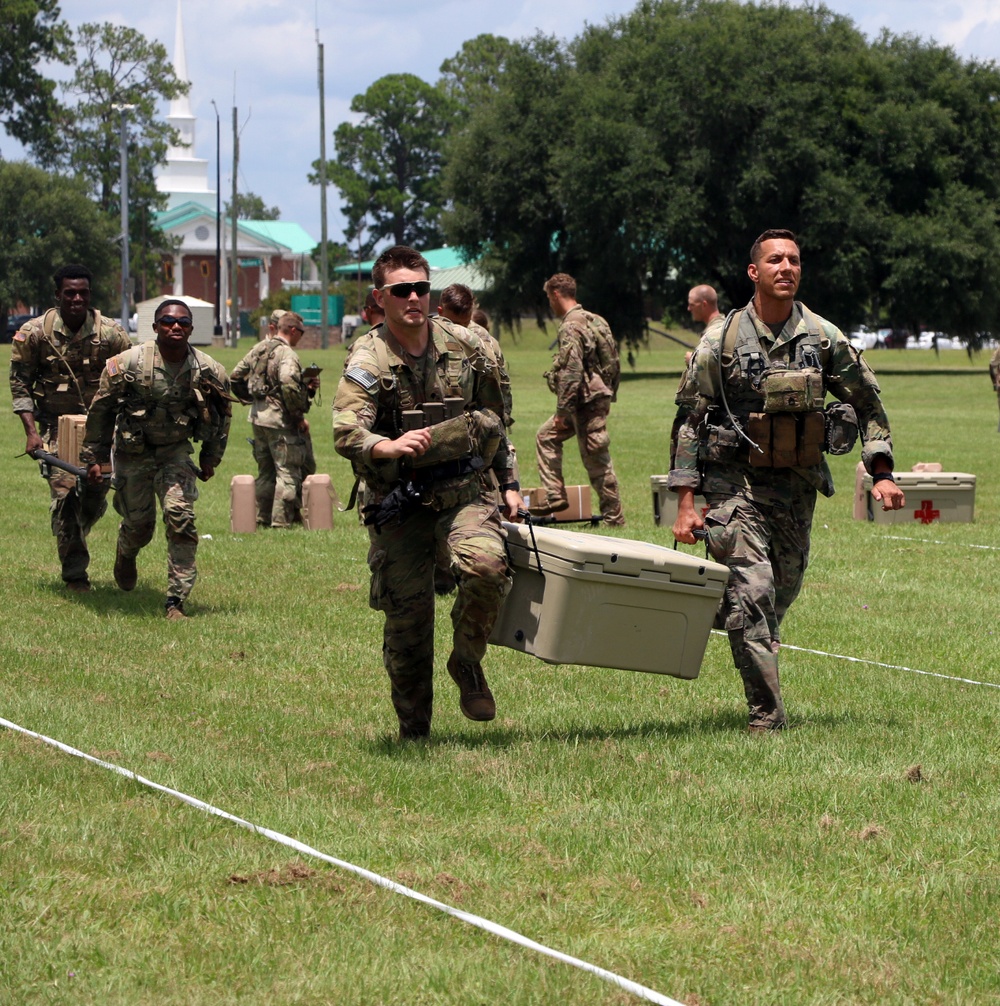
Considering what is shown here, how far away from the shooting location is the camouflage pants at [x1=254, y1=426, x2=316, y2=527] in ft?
53.9

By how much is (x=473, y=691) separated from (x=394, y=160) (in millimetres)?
127537

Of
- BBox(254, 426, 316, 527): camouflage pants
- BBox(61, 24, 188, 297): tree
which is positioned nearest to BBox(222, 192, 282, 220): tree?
BBox(61, 24, 188, 297): tree

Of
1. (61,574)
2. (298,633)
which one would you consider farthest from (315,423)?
(298,633)

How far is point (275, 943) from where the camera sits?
479 cm

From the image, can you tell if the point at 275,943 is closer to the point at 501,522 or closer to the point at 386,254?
the point at 501,522

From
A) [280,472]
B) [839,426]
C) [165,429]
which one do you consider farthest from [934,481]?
[839,426]

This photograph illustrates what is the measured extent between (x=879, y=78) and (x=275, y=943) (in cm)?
5605

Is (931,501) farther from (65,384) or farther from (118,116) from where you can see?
(118,116)

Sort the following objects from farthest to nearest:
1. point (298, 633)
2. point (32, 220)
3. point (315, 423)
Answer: point (32, 220), point (315, 423), point (298, 633)

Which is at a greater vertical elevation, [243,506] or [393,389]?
[393,389]

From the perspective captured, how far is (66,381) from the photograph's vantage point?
1238cm

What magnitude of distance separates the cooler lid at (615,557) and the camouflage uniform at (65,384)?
5.94 m

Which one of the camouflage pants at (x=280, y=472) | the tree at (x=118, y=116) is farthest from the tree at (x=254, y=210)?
the camouflage pants at (x=280, y=472)

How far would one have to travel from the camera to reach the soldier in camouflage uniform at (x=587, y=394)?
51.9 ft
